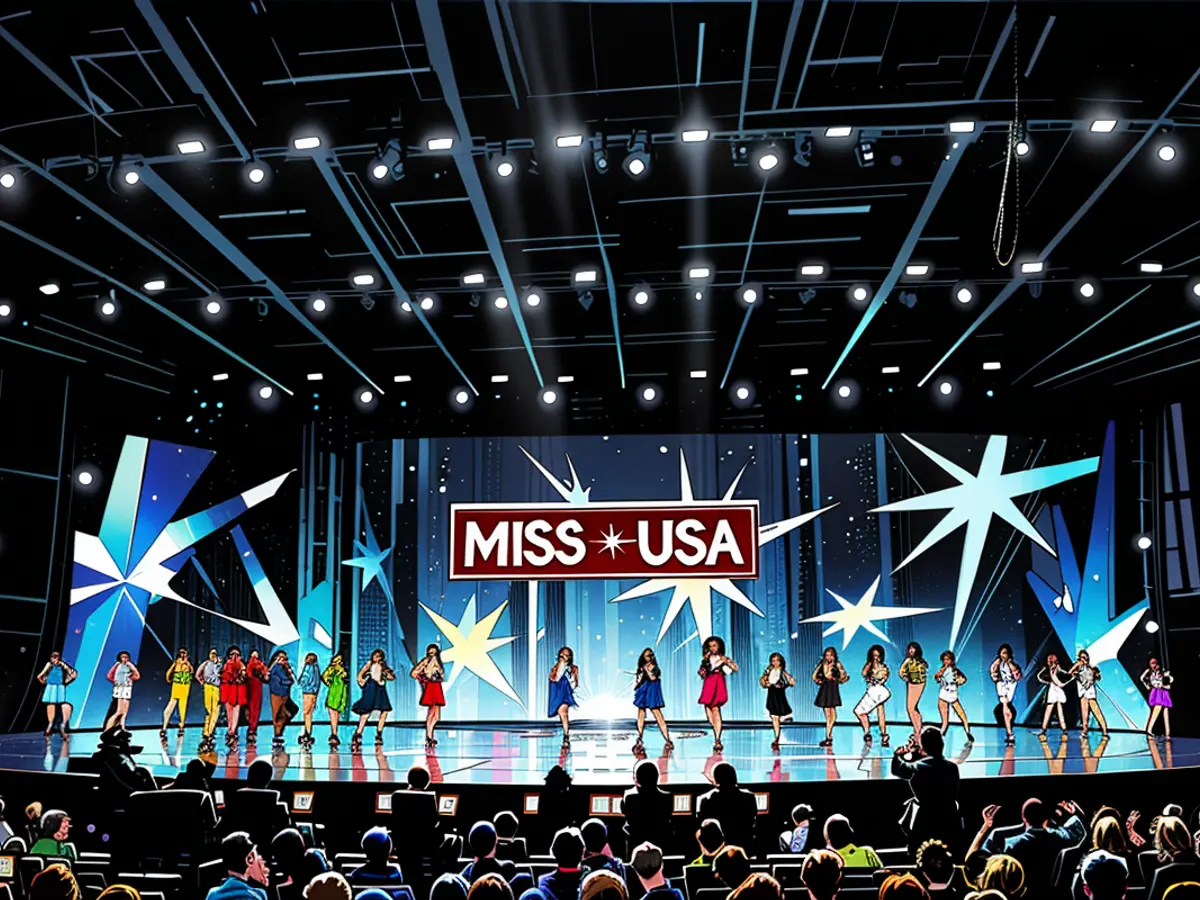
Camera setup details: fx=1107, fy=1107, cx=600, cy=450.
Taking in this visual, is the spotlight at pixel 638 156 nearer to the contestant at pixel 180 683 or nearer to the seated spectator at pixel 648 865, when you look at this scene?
the seated spectator at pixel 648 865

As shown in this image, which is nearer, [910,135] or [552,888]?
[552,888]

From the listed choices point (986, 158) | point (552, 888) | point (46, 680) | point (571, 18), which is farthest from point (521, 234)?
point (46, 680)

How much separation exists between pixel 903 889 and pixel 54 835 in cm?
506

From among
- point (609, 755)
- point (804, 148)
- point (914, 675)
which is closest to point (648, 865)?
point (804, 148)

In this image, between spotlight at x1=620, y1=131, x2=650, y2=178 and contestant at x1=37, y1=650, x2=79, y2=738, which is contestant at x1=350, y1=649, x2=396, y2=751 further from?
spotlight at x1=620, y1=131, x2=650, y2=178

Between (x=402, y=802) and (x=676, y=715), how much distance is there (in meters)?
11.3

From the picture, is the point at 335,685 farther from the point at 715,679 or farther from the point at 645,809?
the point at 645,809

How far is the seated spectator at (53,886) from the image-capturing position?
3.82m

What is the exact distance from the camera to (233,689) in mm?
13391

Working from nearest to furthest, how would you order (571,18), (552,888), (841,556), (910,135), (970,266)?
(552,888) < (571,18) < (910,135) < (970,266) < (841,556)

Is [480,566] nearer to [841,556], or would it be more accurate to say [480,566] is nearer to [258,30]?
[841,556]

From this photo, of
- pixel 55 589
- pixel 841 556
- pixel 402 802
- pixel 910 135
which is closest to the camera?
pixel 402 802

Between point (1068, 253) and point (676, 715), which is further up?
point (1068, 253)

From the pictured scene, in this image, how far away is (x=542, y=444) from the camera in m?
17.1
